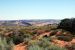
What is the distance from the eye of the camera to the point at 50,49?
1250 cm

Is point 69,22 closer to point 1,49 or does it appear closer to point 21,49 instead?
point 21,49

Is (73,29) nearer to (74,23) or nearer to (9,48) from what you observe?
(74,23)

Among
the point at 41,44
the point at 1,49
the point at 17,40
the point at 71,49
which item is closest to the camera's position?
the point at 1,49

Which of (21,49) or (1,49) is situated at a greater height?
(1,49)

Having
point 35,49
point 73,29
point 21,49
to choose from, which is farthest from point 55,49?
point 73,29

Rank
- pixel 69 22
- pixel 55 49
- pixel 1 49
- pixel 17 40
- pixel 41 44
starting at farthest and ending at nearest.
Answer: pixel 69 22 < pixel 17 40 < pixel 41 44 < pixel 55 49 < pixel 1 49

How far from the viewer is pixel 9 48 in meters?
12.0

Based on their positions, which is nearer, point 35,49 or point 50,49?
point 35,49

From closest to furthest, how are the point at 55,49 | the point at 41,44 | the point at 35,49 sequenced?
1. the point at 35,49
2. the point at 55,49
3. the point at 41,44

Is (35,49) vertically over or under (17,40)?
over

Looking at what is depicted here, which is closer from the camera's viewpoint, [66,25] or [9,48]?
[9,48]

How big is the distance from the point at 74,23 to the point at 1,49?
1932cm

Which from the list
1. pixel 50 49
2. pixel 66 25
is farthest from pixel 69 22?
pixel 50 49

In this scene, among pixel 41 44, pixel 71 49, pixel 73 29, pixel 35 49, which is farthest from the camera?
pixel 73 29
